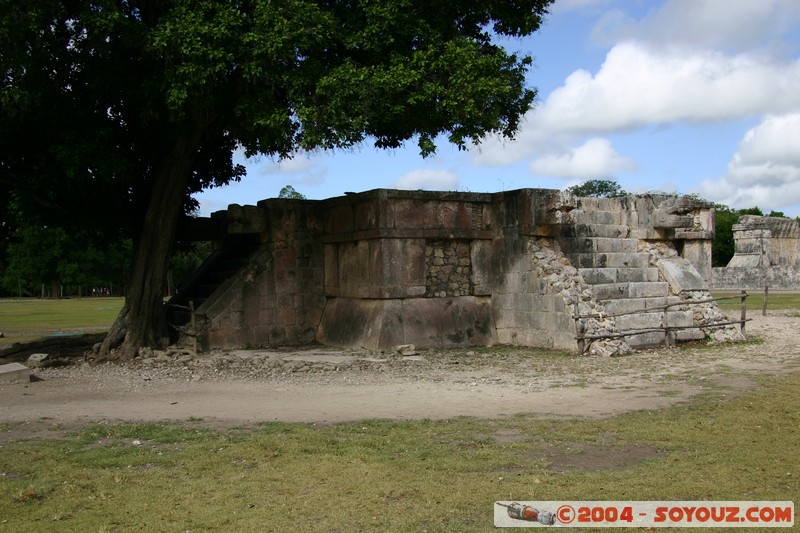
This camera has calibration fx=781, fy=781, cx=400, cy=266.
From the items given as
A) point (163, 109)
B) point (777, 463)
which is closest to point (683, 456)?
point (777, 463)

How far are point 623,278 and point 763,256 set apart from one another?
1051 inches

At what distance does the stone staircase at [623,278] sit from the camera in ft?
46.0

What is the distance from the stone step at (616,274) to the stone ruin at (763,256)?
24.8m

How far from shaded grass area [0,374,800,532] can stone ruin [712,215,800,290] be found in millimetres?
32526

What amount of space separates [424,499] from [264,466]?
1.48 meters

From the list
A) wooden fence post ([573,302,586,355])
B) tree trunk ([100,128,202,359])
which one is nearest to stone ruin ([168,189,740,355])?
wooden fence post ([573,302,586,355])

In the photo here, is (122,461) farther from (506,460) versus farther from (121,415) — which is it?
(506,460)

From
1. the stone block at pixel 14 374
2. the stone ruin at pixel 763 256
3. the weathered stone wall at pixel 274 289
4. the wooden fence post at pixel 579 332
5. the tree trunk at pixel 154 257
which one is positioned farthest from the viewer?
the stone ruin at pixel 763 256

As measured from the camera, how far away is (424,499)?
5.11m

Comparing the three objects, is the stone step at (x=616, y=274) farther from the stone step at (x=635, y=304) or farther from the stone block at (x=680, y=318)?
the stone block at (x=680, y=318)

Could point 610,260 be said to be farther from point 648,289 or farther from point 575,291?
point 575,291

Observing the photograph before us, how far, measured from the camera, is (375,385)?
10.4m

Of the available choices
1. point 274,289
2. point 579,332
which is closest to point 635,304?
point 579,332

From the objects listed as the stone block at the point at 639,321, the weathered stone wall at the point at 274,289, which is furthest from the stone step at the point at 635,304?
the weathered stone wall at the point at 274,289
